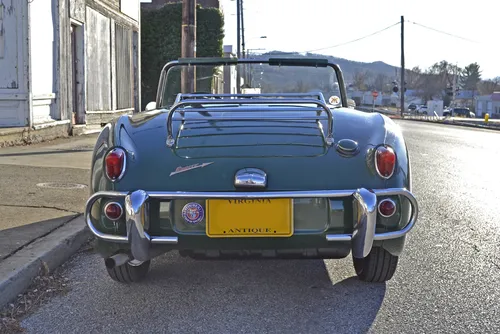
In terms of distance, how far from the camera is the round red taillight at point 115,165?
130 inches

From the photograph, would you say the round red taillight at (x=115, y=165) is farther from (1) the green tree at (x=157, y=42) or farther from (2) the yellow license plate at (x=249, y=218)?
(1) the green tree at (x=157, y=42)

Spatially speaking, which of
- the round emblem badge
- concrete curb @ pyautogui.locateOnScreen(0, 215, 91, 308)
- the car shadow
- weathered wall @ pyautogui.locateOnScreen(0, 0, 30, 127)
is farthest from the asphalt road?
weathered wall @ pyautogui.locateOnScreen(0, 0, 30, 127)

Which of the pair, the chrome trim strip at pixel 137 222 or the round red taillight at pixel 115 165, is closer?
the chrome trim strip at pixel 137 222

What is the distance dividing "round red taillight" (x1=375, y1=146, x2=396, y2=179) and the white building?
9.20 m

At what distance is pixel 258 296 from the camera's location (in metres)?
3.59

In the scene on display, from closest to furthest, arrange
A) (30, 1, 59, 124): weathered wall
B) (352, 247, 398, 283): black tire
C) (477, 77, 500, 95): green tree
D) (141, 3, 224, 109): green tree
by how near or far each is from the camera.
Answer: (352, 247, 398, 283): black tire
(30, 1, 59, 124): weathered wall
(141, 3, 224, 109): green tree
(477, 77, 500, 95): green tree

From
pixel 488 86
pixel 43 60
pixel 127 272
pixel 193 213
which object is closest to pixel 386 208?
pixel 193 213

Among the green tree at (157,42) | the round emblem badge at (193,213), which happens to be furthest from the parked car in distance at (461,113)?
the round emblem badge at (193,213)

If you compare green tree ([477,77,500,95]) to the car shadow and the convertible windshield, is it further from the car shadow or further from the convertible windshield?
the car shadow

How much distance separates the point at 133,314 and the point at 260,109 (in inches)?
58.3

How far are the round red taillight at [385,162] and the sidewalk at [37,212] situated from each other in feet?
7.12

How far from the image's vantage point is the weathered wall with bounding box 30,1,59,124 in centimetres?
1135

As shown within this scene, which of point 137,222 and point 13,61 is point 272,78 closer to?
point 137,222

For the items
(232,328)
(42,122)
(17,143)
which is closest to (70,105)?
(42,122)
